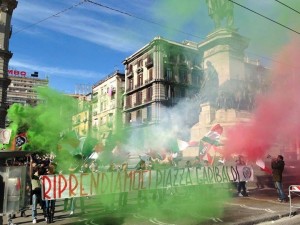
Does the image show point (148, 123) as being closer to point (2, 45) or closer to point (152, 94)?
point (152, 94)

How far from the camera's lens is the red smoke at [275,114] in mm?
16672

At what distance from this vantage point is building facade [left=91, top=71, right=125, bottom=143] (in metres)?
64.0

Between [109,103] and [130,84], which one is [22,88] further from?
[130,84]

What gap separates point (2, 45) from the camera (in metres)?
38.4

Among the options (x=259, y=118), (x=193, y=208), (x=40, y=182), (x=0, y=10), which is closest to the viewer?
(x=40, y=182)

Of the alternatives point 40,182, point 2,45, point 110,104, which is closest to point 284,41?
point 40,182

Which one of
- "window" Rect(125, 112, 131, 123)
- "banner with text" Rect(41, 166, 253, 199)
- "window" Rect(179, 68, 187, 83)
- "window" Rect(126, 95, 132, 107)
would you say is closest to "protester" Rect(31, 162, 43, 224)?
"banner with text" Rect(41, 166, 253, 199)

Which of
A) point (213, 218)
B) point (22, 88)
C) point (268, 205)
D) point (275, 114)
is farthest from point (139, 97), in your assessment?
point (22, 88)

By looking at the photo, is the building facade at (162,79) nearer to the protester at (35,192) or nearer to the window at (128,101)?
the window at (128,101)

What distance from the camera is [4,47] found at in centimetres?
3875

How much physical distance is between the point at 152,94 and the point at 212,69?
31118mm

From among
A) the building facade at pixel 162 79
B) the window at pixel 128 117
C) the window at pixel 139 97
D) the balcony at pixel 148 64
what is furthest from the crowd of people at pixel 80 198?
the window at pixel 128 117

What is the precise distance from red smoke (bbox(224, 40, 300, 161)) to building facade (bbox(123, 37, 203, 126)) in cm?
2986

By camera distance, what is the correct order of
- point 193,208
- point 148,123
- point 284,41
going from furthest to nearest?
point 148,123, point 284,41, point 193,208
